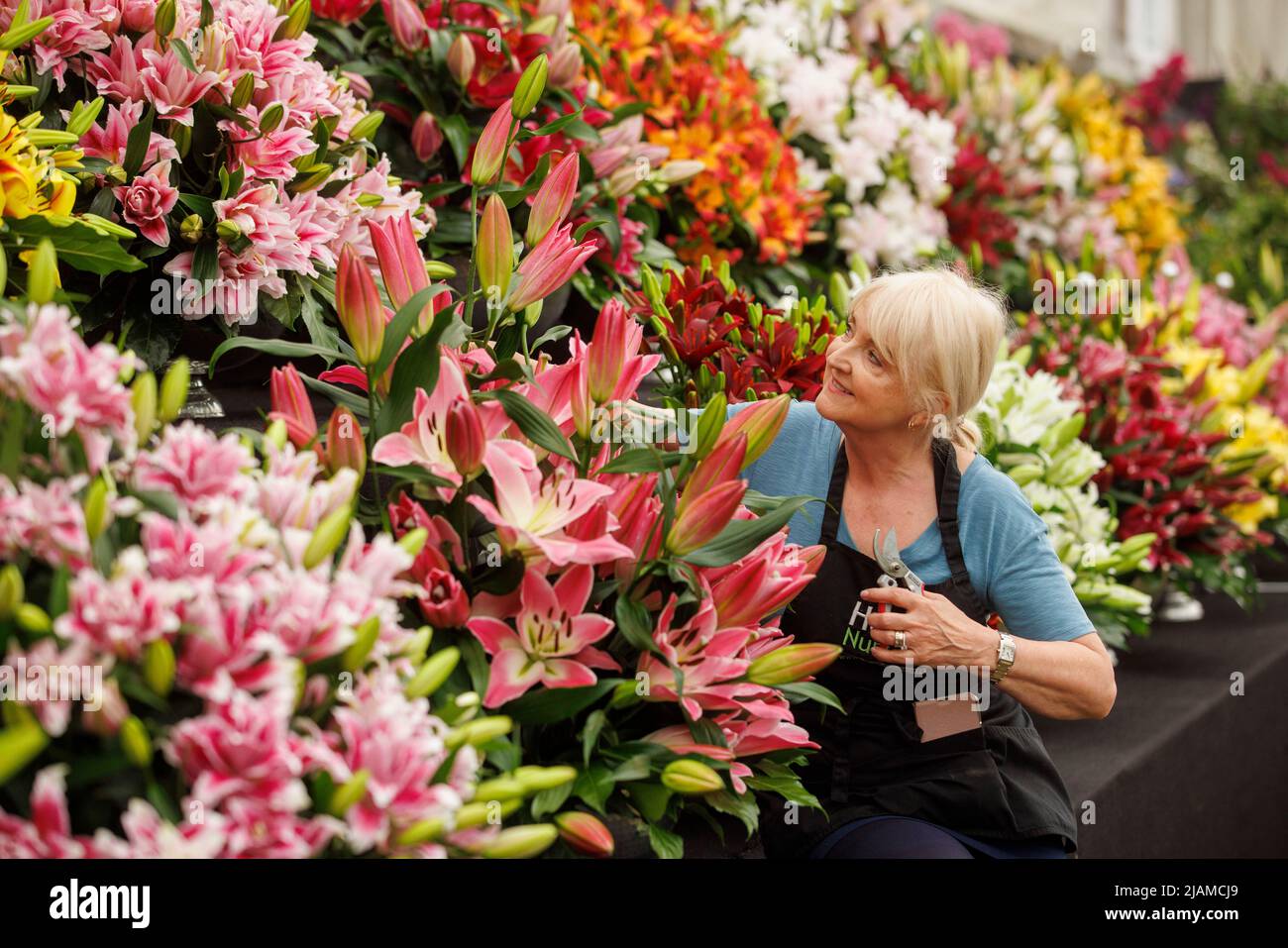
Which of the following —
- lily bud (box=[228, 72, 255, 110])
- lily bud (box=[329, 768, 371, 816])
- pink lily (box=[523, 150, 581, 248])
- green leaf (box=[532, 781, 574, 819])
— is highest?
lily bud (box=[228, 72, 255, 110])

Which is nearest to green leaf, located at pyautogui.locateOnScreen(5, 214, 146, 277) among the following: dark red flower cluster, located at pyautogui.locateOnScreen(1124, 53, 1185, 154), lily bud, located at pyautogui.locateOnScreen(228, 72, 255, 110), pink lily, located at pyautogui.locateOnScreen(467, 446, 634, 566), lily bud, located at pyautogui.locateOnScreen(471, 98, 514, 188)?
lily bud, located at pyautogui.locateOnScreen(228, 72, 255, 110)

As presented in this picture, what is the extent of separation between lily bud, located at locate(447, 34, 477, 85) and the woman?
62cm

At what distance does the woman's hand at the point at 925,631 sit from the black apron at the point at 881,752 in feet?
0.21

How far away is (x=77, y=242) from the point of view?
103 cm

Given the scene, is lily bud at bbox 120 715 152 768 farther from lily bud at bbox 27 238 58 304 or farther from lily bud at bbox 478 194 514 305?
lily bud at bbox 478 194 514 305

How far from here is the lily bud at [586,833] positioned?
32.5 inches

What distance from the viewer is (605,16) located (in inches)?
77.8

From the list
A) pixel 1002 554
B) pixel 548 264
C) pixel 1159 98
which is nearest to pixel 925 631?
pixel 1002 554

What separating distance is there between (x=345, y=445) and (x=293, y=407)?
1.8 inches

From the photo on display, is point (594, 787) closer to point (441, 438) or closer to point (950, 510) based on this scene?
point (441, 438)

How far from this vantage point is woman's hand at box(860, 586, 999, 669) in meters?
1.14

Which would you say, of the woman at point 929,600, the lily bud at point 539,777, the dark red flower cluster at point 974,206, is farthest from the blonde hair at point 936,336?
the dark red flower cluster at point 974,206

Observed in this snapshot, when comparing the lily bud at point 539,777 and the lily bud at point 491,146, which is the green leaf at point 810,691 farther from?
the lily bud at point 491,146

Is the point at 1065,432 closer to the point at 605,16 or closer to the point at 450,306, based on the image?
the point at 605,16
